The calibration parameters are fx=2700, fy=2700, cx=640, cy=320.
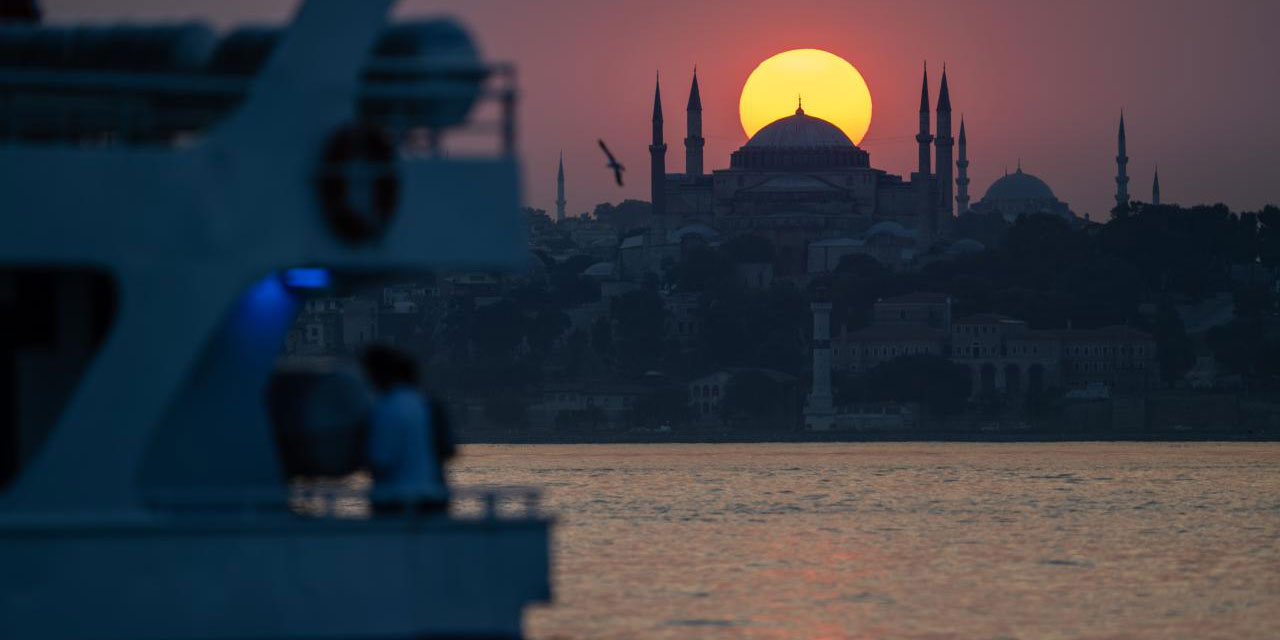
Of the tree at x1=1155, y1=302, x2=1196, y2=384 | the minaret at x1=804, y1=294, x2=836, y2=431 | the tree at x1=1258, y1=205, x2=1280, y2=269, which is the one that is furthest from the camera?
the tree at x1=1258, y1=205, x2=1280, y2=269

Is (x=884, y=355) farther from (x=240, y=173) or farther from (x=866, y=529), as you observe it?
(x=240, y=173)

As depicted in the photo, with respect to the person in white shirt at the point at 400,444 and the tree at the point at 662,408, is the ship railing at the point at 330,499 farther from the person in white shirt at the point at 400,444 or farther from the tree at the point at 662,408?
the tree at the point at 662,408

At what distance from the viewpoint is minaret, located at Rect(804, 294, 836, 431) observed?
142 m

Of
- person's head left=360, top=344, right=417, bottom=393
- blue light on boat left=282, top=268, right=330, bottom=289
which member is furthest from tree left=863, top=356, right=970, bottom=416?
person's head left=360, top=344, right=417, bottom=393

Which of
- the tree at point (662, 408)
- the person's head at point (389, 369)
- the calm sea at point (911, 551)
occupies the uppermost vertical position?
the tree at point (662, 408)

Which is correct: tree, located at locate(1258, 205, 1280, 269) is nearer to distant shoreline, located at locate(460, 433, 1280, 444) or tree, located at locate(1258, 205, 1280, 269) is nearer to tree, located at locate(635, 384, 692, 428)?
distant shoreline, located at locate(460, 433, 1280, 444)

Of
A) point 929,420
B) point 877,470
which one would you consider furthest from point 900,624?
point 929,420

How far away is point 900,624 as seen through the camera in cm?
3067

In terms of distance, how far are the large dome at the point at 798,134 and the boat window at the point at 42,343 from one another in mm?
182781

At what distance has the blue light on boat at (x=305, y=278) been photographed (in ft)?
36.0

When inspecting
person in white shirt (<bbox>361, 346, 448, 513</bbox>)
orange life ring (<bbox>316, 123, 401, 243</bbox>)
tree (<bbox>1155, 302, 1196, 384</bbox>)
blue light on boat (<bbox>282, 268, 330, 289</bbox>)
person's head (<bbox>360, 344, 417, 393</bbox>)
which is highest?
tree (<bbox>1155, 302, 1196, 384</bbox>)

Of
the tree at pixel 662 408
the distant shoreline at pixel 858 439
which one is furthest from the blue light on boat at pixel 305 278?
the tree at pixel 662 408

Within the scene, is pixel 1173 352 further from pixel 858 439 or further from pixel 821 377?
pixel 858 439

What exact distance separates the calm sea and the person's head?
15487 millimetres
